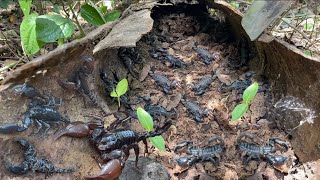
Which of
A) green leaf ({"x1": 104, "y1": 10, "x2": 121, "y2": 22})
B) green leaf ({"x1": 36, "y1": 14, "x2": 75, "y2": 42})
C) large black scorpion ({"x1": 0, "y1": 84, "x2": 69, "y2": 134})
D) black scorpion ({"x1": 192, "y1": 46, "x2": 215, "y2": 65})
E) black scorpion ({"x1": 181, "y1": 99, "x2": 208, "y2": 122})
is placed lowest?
black scorpion ({"x1": 181, "y1": 99, "x2": 208, "y2": 122})

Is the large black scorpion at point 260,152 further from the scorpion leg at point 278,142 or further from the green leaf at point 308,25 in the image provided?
the green leaf at point 308,25

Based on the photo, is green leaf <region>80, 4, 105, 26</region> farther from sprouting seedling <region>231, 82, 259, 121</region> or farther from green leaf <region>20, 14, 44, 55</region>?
sprouting seedling <region>231, 82, 259, 121</region>

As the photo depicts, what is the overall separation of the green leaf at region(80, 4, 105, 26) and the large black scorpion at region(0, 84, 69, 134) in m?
1.09

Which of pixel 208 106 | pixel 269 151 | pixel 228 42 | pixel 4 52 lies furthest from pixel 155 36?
pixel 269 151

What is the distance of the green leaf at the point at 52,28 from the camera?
3156 millimetres

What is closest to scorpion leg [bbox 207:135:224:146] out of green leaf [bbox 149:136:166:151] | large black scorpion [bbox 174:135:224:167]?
large black scorpion [bbox 174:135:224:167]

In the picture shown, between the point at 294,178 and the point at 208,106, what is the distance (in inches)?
37.8

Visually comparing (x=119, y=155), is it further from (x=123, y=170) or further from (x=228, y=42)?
(x=228, y=42)

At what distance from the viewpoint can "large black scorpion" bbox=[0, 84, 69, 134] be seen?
8.48 ft

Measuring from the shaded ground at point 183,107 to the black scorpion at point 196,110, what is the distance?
35 mm

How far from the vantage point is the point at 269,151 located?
299 cm

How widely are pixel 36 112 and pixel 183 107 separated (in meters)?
1.25

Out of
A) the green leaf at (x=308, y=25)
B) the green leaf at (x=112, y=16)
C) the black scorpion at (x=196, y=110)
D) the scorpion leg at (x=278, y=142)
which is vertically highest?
the green leaf at (x=112, y=16)

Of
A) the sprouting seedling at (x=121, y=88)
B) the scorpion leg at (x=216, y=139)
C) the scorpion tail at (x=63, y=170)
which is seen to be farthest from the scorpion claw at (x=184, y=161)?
the scorpion tail at (x=63, y=170)
